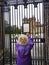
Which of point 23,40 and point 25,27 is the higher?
point 25,27

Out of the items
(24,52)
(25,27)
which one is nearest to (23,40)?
(24,52)

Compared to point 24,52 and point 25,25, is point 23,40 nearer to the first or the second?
point 24,52

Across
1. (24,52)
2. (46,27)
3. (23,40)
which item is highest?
(46,27)

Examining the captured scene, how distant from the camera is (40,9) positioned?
666cm

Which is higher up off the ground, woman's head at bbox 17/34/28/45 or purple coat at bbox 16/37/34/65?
woman's head at bbox 17/34/28/45

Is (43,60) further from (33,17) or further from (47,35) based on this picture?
(33,17)

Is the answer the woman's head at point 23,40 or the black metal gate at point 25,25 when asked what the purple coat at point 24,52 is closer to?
the woman's head at point 23,40

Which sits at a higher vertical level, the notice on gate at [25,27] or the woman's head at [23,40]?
the notice on gate at [25,27]

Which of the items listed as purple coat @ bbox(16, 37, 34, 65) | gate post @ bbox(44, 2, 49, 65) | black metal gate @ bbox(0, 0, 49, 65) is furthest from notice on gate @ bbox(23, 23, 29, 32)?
purple coat @ bbox(16, 37, 34, 65)

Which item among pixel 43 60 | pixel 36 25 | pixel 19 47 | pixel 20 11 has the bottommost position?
pixel 43 60

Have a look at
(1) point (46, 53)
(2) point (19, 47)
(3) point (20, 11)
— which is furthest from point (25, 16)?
(2) point (19, 47)

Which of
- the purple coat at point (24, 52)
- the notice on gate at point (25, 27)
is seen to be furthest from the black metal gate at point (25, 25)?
the purple coat at point (24, 52)

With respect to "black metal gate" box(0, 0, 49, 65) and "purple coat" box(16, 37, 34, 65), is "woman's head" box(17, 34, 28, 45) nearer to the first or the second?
"purple coat" box(16, 37, 34, 65)

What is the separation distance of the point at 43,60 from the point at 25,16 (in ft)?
5.09
